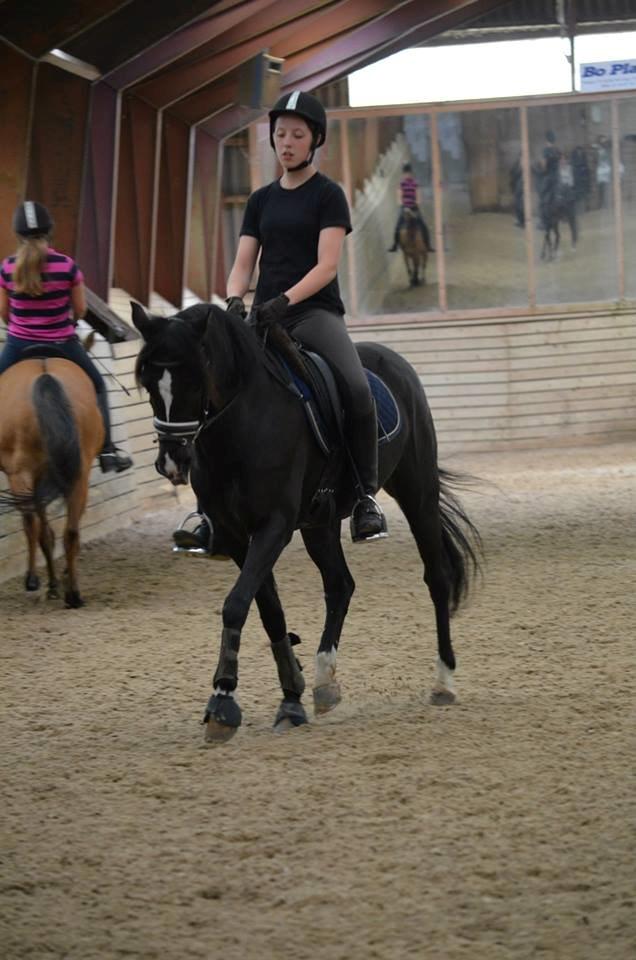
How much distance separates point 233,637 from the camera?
5.21m

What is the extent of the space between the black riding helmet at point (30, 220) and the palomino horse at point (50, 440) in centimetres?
75

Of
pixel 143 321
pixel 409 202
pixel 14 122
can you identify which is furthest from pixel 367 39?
pixel 143 321

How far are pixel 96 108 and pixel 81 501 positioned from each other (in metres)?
6.43

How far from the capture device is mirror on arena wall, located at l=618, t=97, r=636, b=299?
68.1 feet

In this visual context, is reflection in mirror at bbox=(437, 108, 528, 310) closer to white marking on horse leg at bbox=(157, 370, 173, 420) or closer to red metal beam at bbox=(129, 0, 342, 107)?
red metal beam at bbox=(129, 0, 342, 107)

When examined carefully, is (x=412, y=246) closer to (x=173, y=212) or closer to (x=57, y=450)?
(x=173, y=212)

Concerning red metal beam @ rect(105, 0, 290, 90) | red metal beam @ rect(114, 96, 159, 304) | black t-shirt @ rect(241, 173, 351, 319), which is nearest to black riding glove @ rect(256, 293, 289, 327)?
black t-shirt @ rect(241, 173, 351, 319)

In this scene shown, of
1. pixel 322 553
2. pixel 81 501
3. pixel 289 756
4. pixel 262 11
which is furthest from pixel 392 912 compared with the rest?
pixel 262 11

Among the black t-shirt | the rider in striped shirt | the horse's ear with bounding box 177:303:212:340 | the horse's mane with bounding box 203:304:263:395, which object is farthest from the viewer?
the rider in striped shirt

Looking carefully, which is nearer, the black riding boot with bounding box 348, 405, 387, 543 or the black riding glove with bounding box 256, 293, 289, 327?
the black riding glove with bounding box 256, 293, 289, 327

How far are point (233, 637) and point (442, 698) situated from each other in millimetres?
1243

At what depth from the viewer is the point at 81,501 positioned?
9.24 metres

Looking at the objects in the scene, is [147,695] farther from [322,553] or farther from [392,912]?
[392,912]

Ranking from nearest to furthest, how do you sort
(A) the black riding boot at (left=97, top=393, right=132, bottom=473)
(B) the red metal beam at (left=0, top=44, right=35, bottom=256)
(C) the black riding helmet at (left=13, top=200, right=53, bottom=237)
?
(C) the black riding helmet at (left=13, top=200, right=53, bottom=237)
(A) the black riding boot at (left=97, top=393, right=132, bottom=473)
(B) the red metal beam at (left=0, top=44, right=35, bottom=256)
